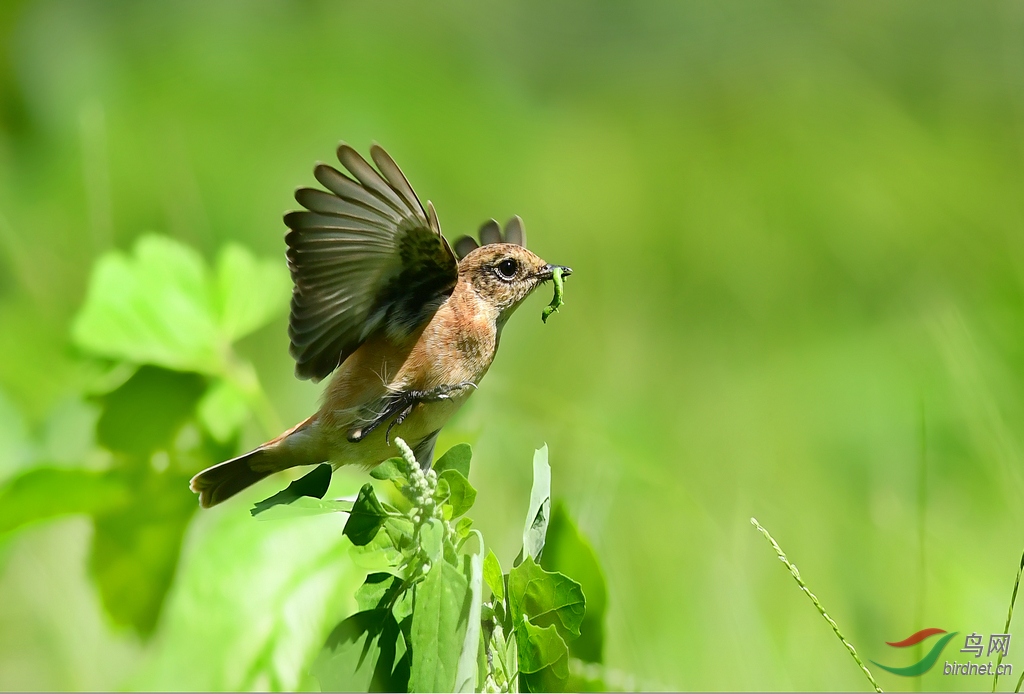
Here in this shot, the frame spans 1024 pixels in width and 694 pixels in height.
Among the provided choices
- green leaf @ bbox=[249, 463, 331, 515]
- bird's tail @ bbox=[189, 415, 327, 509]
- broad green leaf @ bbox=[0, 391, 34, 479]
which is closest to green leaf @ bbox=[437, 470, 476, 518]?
green leaf @ bbox=[249, 463, 331, 515]

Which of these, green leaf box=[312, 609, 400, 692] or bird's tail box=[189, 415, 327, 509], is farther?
bird's tail box=[189, 415, 327, 509]

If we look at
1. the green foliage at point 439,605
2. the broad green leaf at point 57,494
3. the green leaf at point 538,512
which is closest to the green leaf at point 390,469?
the green foliage at point 439,605

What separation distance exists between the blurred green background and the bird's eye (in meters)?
0.45

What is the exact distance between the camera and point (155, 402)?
2.05 m

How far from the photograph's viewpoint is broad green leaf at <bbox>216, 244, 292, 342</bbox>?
2088 millimetres

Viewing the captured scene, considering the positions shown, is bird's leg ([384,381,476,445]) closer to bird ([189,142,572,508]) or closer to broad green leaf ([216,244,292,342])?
bird ([189,142,572,508])

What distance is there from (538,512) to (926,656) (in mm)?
1295

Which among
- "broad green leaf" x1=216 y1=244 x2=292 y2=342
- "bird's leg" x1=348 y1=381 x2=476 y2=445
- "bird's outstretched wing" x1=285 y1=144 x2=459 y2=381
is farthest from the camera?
"broad green leaf" x1=216 y1=244 x2=292 y2=342

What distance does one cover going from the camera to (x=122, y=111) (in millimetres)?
4945

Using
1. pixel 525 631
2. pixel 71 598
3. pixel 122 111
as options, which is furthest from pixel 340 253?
pixel 122 111

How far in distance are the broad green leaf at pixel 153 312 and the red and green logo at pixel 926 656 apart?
158 centimetres

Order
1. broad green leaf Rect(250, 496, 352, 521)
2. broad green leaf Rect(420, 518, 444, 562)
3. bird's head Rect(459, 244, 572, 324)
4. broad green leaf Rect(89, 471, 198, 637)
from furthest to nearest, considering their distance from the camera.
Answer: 1. broad green leaf Rect(89, 471, 198, 637)
2. bird's head Rect(459, 244, 572, 324)
3. broad green leaf Rect(250, 496, 352, 521)
4. broad green leaf Rect(420, 518, 444, 562)

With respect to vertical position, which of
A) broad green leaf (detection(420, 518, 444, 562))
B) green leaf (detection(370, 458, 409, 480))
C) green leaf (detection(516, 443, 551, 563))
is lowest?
green leaf (detection(516, 443, 551, 563))

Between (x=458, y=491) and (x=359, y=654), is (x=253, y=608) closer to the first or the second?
(x=359, y=654)
